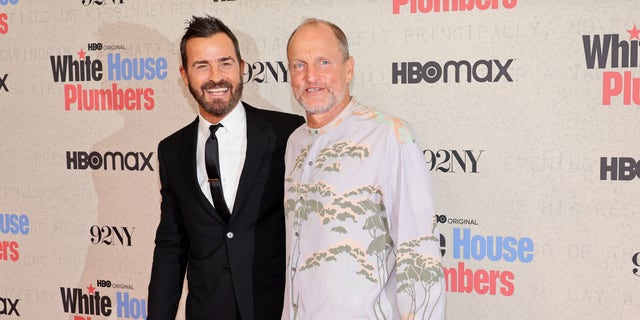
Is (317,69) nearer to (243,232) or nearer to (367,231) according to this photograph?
(367,231)

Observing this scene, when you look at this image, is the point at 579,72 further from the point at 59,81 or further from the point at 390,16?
the point at 59,81

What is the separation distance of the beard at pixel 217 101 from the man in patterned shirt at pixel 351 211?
0.36 m

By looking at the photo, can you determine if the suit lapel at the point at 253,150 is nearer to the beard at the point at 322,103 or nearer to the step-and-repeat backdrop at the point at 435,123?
the beard at the point at 322,103

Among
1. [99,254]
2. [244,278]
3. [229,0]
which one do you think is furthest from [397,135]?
[99,254]

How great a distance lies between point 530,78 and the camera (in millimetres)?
2467

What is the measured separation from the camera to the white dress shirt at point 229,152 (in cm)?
223

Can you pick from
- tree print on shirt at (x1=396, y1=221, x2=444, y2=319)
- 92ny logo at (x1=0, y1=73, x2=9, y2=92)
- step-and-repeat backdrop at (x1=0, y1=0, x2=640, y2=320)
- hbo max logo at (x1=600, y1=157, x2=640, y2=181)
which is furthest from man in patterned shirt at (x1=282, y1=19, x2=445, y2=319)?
92ny logo at (x1=0, y1=73, x2=9, y2=92)

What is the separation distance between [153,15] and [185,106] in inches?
18.4

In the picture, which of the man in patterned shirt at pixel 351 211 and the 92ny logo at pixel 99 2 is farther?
the 92ny logo at pixel 99 2

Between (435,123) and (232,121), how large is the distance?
88 cm

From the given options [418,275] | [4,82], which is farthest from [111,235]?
[418,275]

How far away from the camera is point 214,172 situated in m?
2.22

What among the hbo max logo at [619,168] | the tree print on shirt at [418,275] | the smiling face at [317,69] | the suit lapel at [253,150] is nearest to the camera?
the tree print on shirt at [418,275]

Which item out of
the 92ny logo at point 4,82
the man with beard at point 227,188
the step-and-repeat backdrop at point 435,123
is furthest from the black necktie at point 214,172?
the 92ny logo at point 4,82
